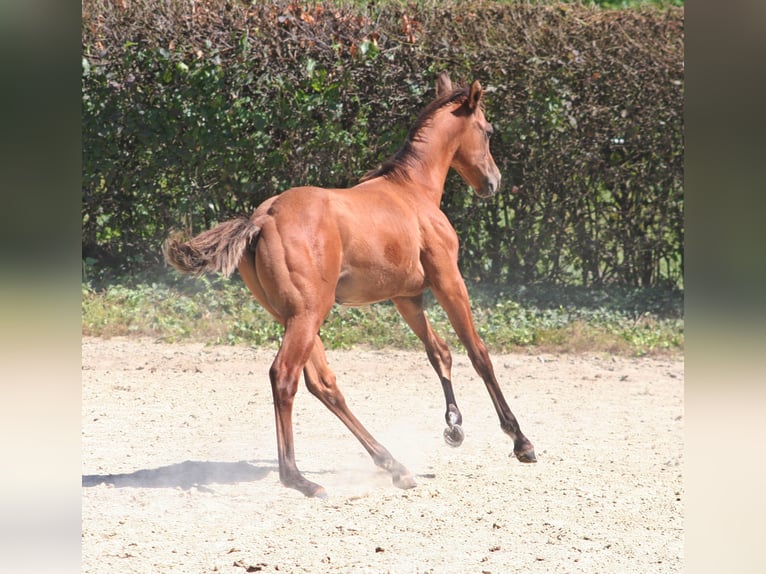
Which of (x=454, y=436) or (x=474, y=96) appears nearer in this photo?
(x=454, y=436)

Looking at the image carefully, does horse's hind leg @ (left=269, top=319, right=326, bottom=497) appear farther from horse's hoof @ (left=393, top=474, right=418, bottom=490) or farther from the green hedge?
the green hedge

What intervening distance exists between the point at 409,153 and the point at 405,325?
138 inches

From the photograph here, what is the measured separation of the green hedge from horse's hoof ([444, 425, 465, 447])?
472 cm

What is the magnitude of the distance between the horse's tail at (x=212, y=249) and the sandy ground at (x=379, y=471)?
1152 millimetres

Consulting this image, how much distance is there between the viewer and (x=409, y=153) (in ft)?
18.5

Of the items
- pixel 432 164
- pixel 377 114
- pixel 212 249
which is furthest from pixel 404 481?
pixel 377 114

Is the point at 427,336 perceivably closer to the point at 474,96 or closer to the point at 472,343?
the point at 472,343

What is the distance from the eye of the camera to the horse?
448cm

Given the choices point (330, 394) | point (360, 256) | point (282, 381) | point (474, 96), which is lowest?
point (330, 394)

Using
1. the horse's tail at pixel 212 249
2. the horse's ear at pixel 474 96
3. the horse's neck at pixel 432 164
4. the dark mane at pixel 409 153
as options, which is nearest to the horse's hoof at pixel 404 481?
the horse's tail at pixel 212 249

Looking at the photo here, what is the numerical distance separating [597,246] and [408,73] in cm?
284

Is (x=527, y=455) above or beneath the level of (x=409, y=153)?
beneath

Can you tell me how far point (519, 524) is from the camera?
4.27 m

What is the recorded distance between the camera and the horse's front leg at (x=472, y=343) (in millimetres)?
5207
